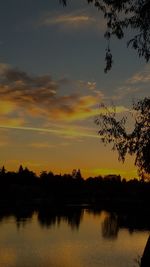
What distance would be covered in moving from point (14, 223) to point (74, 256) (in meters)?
Answer: 30.4

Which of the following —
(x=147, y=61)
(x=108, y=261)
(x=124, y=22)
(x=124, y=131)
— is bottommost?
(x=108, y=261)

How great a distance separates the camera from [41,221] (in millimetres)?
81938

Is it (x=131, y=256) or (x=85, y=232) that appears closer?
(x=131, y=256)

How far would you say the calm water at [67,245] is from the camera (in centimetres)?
4294

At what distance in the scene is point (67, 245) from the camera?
176 feet

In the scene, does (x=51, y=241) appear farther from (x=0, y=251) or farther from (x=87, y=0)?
(x=87, y=0)

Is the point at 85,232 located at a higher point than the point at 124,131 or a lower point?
lower

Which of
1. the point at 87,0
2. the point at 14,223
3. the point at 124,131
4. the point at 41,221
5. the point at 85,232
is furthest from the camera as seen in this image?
the point at 41,221

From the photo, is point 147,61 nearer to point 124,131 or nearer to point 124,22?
point 124,22

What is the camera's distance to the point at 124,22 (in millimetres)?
16250

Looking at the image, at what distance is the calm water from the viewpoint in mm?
42938

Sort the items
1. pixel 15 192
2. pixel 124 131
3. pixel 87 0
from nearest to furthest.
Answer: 1. pixel 87 0
2. pixel 124 131
3. pixel 15 192

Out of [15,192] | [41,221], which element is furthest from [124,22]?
[15,192]

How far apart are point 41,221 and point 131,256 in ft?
118
